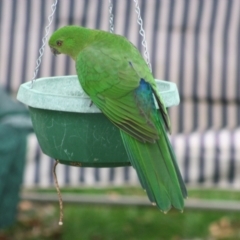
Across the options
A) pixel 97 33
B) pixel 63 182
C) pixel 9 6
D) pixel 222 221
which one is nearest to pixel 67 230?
pixel 63 182

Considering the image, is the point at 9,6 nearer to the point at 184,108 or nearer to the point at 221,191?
the point at 184,108

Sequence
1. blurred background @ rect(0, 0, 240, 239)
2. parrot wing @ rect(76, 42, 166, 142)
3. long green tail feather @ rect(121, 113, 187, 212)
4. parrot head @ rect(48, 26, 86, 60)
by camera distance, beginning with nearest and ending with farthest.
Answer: long green tail feather @ rect(121, 113, 187, 212) → parrot wing @ rect(76, 42, 166, 142) → parrot head @ rect(48, 26, 86, 60) → blurred background @ rect(0, 0, 240, 239)

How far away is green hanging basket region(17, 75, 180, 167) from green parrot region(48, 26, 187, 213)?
61 millimetres

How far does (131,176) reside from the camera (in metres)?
4.83

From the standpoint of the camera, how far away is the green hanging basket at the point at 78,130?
253 cm

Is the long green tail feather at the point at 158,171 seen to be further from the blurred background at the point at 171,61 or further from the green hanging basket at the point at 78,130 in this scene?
the blurred background at the point at 171,61

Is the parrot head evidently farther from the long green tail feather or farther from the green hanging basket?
the long green tail feather

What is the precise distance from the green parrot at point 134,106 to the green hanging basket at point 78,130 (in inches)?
2.4

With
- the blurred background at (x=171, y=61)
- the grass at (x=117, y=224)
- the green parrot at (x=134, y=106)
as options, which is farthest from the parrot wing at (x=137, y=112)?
the grass at (x=117, y=224)

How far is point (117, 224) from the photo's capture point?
5.48 metres

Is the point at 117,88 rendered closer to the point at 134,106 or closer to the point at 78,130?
the point at 134,106

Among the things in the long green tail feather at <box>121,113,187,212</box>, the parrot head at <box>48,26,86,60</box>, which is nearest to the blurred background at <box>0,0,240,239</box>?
the parrot head at <box>48,26,86,60</box>

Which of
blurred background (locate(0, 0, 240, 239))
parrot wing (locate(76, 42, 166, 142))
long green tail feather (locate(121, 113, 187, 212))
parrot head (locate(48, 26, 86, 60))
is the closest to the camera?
long green tail feather (locate(121, 113, 187, 212))

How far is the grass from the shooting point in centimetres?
527
